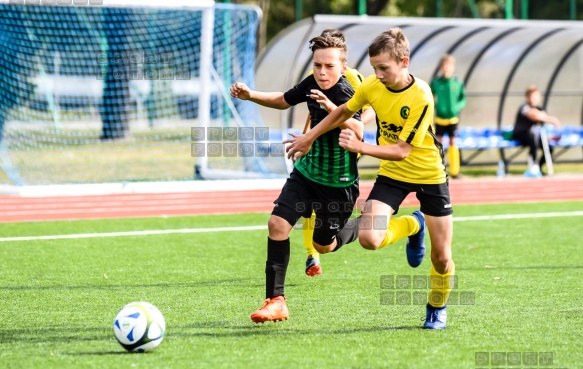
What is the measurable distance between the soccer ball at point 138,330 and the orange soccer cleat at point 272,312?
757 millimetres

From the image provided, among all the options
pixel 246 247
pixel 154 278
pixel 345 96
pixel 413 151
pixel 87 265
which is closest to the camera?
pixel 413 151

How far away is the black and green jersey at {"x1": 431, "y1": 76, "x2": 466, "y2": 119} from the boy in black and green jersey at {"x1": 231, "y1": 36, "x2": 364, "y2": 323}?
9354 millimetres

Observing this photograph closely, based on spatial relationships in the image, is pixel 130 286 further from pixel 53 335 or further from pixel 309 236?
pixel 53 335

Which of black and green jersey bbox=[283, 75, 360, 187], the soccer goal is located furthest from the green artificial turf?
the soccer goal

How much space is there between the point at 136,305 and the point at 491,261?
4.30m

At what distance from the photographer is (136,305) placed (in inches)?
206

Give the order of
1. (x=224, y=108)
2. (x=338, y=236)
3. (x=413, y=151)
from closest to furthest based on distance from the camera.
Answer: (x=413, y=151), (x=338, y=236), (x=224, y=108)

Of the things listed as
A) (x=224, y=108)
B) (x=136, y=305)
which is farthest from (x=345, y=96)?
(x=224, y=108)

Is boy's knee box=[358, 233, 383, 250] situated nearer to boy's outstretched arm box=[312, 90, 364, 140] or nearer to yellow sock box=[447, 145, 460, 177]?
boy's outstretched arm box=[312, 90, 364, 140]

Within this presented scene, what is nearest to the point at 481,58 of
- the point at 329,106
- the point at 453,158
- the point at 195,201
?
the point at 453,158

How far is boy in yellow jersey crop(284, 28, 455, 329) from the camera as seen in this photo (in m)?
5.57

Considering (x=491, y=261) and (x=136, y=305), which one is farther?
(x=491, y=261)

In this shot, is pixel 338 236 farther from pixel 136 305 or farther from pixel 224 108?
pixel 224 108

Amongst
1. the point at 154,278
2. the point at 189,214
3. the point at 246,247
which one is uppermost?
the point at 154,278
